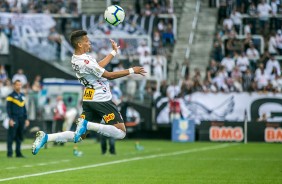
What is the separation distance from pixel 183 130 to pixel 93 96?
23.7 metres

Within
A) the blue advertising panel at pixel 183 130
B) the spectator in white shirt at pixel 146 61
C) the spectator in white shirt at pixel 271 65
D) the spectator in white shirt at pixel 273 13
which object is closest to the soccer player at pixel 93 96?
the blue advertising panel at pixel 183 130

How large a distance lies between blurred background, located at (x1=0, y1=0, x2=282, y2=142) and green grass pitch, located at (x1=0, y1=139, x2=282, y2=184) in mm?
11582

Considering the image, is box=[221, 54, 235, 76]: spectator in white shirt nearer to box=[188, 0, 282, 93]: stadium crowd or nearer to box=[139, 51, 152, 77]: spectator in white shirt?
Answer: box=[188, 0, 282, 93]: stadium crowd

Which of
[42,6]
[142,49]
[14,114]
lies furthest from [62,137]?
[42,6]

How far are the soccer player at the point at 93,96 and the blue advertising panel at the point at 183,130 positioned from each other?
75.6 ft

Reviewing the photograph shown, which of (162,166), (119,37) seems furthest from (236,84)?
(162,166)

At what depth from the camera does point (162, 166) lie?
2261cm

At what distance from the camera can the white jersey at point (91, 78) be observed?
17.3 m

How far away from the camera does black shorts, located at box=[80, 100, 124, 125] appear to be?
689 inches

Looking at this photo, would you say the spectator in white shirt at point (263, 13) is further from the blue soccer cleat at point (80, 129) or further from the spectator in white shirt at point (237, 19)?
the blue soccer cleat at point (80, 129)

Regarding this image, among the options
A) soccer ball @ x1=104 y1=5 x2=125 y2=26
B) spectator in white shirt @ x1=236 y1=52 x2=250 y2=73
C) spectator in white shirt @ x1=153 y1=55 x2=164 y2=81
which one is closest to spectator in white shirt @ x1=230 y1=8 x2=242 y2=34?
spectator in white shirt @ x1=236 y1=52 x2=250 y2=73

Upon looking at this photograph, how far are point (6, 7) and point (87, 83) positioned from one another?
1343 inches

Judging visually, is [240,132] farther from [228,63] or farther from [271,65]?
[228,63]

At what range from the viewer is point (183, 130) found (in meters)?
41.0
